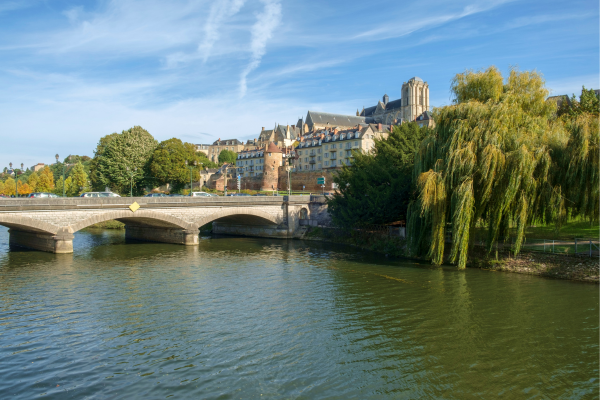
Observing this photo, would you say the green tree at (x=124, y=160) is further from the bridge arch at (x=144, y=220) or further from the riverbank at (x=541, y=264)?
the riverbank at (x=541, y=264)

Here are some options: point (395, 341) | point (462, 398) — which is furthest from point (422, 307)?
point (462, 398)

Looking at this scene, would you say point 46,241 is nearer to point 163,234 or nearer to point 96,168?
point 163,234

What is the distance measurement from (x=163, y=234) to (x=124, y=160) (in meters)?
30.7

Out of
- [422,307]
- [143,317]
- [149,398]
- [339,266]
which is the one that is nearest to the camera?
A: [149,398]

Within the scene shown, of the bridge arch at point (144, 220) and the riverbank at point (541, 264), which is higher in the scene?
the bridge arch at point (144, 220)

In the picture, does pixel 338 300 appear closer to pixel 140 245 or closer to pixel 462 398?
pixel 462 398

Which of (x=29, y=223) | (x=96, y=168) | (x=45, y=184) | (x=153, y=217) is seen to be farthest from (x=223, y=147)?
(x=29, y=223)

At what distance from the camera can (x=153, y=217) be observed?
35562 mm

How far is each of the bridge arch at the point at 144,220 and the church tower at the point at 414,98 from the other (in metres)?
95.2

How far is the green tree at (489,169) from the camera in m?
23.4

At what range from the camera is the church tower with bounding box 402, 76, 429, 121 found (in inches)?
4870

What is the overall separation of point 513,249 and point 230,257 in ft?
62.4

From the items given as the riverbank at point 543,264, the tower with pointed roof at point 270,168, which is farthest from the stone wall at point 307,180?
the riverbank at point 543,264

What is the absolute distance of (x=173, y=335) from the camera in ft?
49.9
